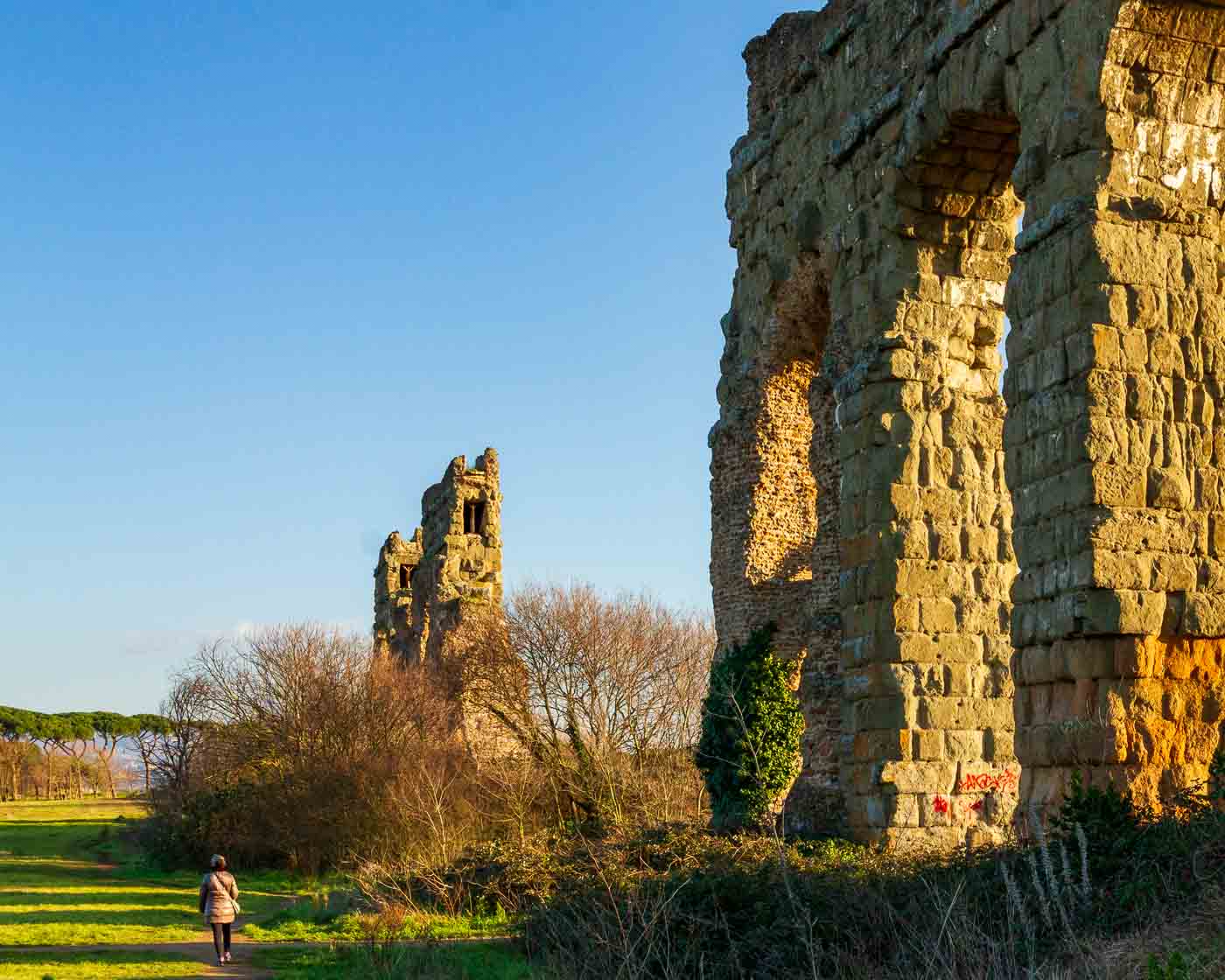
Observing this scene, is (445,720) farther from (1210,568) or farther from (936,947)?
(936,947)

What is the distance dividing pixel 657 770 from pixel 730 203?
39.4 feet

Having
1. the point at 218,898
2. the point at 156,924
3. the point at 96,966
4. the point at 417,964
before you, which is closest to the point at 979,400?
the point at 417,964

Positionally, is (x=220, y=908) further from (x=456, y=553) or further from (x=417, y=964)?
(x=456, y=553)

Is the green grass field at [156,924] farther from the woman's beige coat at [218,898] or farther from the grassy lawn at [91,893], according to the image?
the woman's beige coat at [218,898]

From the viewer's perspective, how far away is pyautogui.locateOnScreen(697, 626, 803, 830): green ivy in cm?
1447

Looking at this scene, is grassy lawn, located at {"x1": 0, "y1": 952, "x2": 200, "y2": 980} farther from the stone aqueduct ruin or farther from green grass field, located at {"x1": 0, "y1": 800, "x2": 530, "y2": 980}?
the stone aqueduct ruin

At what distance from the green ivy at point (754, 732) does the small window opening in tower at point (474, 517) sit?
17.4 metres

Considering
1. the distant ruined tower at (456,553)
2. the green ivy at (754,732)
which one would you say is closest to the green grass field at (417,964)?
the green ivy at (754,732)

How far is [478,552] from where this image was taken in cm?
3142

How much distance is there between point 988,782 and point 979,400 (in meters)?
3.48

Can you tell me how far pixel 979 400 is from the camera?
12.9 meters

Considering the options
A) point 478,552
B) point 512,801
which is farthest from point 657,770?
point 478,552

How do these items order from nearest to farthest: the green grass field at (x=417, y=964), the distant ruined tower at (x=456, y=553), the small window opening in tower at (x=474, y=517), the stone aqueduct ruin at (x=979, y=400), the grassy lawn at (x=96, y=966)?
the stone aqueduct ruin at (x=979, y=400) < the green grass field at (x=417, y=964) < the grassy lawn at (x=96, y=966) < the distant ruined tower at (x=456, y=553) < the small window opening in tower at (x=474, y=517)

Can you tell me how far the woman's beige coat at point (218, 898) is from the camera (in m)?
12.7
